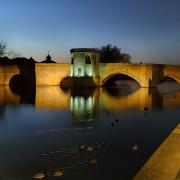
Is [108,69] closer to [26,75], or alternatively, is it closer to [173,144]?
[26,75]

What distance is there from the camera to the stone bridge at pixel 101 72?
33469 mm

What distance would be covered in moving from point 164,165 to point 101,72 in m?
31.3

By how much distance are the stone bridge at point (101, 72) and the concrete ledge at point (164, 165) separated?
2880cm

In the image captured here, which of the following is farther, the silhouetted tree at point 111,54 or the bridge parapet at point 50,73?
the silhouetted tree at point 111,54

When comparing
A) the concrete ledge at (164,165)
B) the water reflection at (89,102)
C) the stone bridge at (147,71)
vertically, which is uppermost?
the stone bridge at (147,71)

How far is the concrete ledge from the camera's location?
4113 mm

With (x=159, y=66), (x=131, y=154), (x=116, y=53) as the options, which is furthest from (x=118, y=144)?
(x=116, y=53)

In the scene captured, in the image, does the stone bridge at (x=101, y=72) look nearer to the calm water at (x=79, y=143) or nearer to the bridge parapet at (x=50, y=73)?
the bridge parapet at (x=50, y=73)

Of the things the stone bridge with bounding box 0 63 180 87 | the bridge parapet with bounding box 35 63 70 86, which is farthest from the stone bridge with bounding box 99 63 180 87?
the bridge parapet with bounding box 35 63 70 86

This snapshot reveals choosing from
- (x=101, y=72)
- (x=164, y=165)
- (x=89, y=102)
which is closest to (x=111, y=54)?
(x=101, y=72)

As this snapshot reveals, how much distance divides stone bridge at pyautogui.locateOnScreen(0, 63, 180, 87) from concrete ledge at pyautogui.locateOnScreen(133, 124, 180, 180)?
2880 centimetres

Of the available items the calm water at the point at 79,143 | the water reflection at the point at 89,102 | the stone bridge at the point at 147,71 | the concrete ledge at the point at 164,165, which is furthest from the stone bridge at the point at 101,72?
the concrete ledge at the point at 164,165

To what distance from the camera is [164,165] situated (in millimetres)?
4484

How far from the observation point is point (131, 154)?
7.85m
